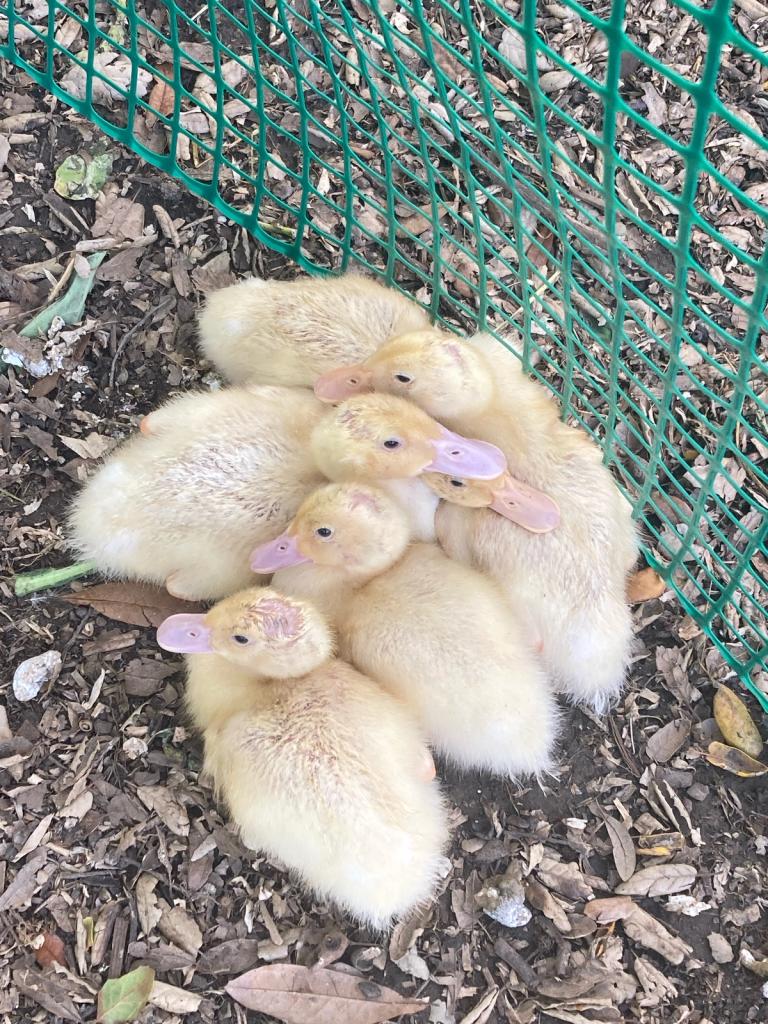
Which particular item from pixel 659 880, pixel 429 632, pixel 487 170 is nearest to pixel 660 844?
pixel 659 880

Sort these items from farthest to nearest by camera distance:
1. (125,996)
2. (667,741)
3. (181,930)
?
(667,741) → (181,930) → (125,996)

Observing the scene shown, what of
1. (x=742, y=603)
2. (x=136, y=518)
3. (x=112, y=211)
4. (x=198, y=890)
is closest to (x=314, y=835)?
(x=198, y=890)

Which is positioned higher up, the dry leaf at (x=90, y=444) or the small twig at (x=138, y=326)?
the small twig at (x=138, y=326)

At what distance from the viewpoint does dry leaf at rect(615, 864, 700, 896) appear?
2803 mm

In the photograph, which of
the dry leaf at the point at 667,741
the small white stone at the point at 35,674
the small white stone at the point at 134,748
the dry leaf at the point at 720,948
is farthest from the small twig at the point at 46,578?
the dry leaf at the point at 720,948

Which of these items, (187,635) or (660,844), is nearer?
(187,635)

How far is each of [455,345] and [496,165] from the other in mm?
1365

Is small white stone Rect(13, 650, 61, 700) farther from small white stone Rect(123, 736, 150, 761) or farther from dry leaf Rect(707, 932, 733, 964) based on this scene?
dry leaf Rect(707, 932, 733, 964)

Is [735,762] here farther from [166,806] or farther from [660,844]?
[166,806]

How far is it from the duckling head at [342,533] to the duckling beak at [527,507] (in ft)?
0.98

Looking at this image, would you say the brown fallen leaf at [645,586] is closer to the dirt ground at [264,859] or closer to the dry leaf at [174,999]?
→ the dirt ground at [264,859]

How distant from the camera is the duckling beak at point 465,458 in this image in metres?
2.81

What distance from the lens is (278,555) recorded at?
9.14 feet

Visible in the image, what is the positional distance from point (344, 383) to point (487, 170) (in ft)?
3.08
